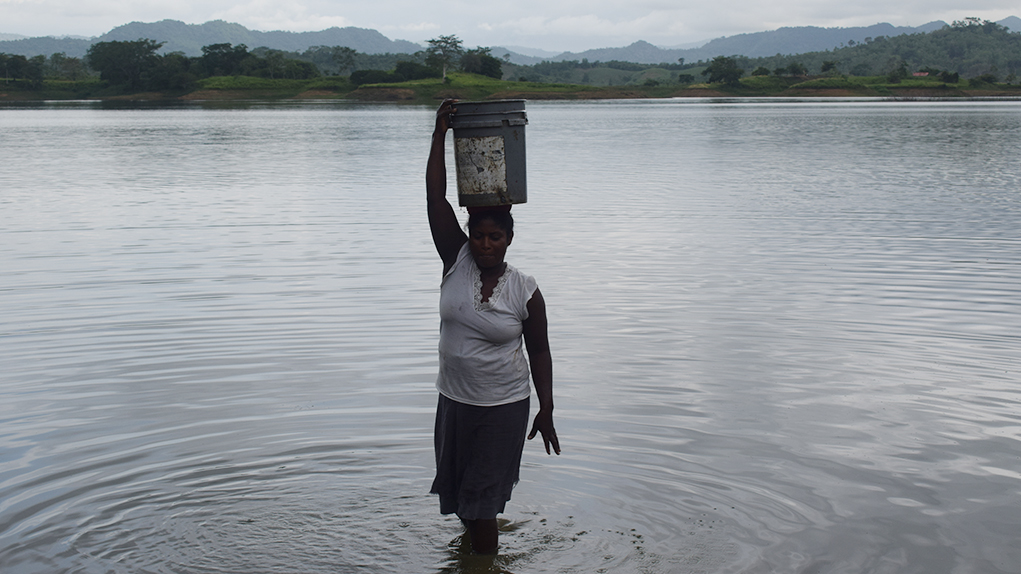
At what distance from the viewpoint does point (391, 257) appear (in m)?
11.1

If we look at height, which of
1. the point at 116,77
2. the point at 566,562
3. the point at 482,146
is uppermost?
the point at 116,77

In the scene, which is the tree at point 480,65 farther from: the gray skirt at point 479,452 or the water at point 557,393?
the gray skirt at point 479,452

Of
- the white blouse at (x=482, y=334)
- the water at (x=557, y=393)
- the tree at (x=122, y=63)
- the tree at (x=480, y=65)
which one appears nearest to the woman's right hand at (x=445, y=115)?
the white blouse at (x=482, y=334)

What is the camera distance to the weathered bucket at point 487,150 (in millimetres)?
3697

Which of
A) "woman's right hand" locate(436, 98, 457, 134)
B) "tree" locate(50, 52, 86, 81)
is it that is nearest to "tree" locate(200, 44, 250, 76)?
"tree" locate(50, 52, 86, 81)

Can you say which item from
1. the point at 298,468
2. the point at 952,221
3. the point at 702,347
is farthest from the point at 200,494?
the point at 952,221

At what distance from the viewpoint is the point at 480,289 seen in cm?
355

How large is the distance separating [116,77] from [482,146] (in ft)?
405

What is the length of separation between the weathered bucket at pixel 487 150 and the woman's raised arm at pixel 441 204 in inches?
2.5

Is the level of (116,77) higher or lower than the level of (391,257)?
higher

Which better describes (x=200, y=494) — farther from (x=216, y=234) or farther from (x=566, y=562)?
(x=216, y=234)

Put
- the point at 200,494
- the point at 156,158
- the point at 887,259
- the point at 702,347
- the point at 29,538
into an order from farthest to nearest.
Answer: the point at 156,158, the point at 887,259, the point at 702,347, the point at 200,494, the point at 29,538

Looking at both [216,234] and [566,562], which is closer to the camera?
[566,562]

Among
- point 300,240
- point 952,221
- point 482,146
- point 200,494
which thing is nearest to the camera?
point 482,146
